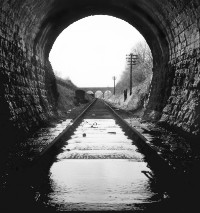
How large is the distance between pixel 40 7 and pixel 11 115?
4.04 meters

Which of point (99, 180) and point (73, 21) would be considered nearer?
point (99, 180)

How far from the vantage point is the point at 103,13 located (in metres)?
15.9

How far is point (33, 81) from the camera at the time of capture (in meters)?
12.1

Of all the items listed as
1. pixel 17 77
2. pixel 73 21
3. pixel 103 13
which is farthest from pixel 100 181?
pixel 103 13

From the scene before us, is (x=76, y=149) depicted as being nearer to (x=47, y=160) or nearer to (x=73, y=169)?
(x=47, y=160)

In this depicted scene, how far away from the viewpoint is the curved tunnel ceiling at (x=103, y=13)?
41.2 ft

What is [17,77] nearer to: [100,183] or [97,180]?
[97,180]

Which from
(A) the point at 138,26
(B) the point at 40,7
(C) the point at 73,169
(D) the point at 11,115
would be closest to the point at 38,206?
(C) the point at 73,169

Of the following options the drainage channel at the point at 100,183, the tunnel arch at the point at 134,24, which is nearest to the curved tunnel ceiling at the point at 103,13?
the tunnel arch at the point at 134,24

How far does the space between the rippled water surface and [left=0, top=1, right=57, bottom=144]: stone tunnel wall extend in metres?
1.57

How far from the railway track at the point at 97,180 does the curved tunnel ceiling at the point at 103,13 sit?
21.2 ft

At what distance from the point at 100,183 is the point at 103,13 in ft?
40.9

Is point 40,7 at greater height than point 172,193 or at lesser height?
greater

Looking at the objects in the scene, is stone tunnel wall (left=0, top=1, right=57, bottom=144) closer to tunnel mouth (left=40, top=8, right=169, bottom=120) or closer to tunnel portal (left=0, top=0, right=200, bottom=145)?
tunnel portal (left=0, top=0, right=200, bottom=145)
